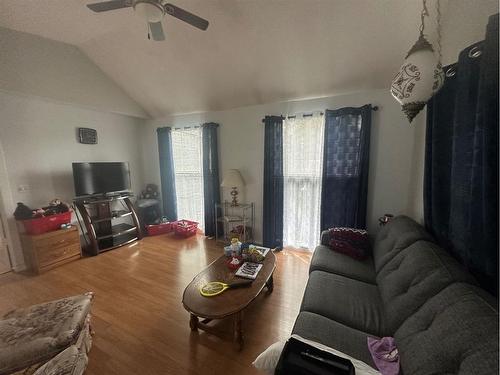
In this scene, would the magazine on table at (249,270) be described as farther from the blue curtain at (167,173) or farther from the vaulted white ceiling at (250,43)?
the blue curtain at (167,173)

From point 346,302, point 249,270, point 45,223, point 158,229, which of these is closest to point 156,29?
point 249,270

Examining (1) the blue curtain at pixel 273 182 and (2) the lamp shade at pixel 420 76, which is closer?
(2) the lamp shade at pixel 420 76

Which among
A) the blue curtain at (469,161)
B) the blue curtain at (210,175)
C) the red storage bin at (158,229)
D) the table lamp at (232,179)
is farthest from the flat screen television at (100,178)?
the blue curtain at (469,161)

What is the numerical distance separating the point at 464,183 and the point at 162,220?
13.9ft

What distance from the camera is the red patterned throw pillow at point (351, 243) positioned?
7.09ft

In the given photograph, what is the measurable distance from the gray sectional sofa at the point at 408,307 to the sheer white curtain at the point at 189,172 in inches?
103

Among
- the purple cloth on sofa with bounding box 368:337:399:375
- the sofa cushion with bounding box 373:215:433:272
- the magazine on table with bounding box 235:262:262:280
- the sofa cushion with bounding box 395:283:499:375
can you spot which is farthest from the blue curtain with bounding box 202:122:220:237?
the sofa cushion with bounding box 395:283:499:375

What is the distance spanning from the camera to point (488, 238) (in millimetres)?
1037

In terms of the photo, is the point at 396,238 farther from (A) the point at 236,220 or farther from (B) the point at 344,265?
(A) the point at 236,220

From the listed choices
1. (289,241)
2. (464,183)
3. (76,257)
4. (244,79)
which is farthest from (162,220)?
(464,183)

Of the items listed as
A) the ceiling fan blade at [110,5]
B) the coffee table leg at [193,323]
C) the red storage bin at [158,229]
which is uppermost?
the ceiling fan blade at [110,5]

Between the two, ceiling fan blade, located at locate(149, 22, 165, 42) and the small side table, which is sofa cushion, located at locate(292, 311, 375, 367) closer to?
the small side table


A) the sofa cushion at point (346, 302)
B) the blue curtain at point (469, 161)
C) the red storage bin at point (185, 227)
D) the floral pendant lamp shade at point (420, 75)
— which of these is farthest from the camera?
the red storage bin at point (185, 227)

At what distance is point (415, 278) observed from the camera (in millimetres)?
1315
